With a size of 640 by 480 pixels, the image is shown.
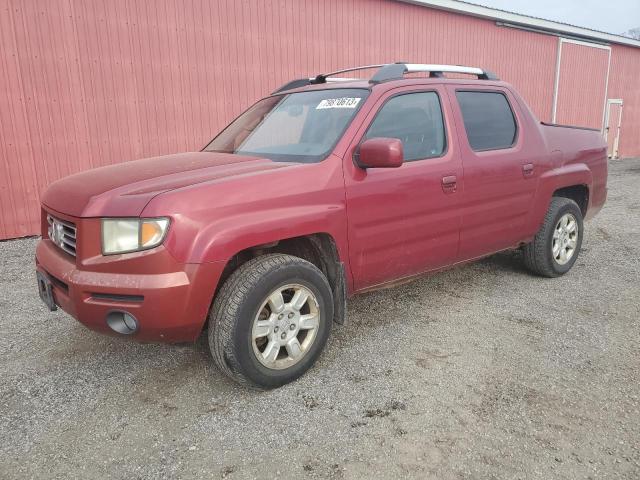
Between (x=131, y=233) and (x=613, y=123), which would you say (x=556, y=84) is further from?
(x=131, y=233)

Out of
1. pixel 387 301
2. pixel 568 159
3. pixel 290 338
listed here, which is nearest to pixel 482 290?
pixel 387 301

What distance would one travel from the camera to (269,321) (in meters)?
2.76

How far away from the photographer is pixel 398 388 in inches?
111

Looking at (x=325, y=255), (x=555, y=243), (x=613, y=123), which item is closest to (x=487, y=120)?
A: (x=555, y=243)

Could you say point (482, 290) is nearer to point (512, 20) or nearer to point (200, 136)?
point (200, 136)

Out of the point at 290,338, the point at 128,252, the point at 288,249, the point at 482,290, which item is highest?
the point at 128,252

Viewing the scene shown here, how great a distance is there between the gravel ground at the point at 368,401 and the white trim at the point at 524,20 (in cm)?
852

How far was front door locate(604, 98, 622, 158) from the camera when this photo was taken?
17188 millimetres

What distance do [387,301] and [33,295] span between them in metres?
3.16

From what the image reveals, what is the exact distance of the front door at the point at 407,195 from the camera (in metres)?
3.12

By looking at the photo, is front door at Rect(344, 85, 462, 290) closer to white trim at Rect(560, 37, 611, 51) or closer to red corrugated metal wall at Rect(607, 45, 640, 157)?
white trim at Rect(560, 37, 611, 51)

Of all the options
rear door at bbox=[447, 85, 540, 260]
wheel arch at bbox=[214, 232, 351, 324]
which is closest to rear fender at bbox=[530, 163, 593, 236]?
rear door at bbox=[447, 85, 540, 260]

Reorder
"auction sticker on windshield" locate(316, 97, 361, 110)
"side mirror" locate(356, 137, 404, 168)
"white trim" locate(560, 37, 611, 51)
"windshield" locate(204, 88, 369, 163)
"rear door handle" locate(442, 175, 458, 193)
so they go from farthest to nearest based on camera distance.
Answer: "white trim" locate(560, 37, 611, 51) → "rear door handle" locate(442, 175, 458, 193) → "auction sticker on windshield" locate(316, 97, 361, 110) → "windshield" locate(204, 88, 369, 163) → "side mirror" locate(356, 137, 404, 168)

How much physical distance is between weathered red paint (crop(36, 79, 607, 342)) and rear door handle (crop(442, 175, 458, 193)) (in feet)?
0.03
